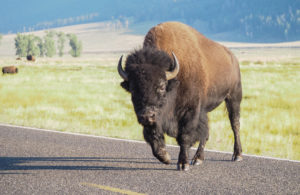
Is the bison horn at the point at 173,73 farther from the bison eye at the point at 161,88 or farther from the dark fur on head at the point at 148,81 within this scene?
the bison eye at the point at 161,88

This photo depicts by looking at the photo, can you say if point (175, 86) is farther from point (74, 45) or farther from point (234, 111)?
point (74, 45)

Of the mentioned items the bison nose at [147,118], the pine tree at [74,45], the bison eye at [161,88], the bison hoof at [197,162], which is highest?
the bison eye at [161,88]

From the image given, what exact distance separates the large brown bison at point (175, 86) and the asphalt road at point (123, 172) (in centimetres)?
39

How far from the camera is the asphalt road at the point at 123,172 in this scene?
5.12 meters

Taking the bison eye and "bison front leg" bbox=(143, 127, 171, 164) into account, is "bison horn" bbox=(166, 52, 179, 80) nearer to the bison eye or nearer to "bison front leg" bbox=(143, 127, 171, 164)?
the bison eye

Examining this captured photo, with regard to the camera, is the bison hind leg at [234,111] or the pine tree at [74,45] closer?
the bison hind leg at [234,111]

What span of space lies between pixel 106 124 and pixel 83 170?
672 centimetres

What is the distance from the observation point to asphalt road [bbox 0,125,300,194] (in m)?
5.12

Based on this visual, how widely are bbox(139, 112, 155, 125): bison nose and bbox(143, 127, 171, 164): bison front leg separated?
1.51 feet

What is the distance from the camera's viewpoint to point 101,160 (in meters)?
6.73

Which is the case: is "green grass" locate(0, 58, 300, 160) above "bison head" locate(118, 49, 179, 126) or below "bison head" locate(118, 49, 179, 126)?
below

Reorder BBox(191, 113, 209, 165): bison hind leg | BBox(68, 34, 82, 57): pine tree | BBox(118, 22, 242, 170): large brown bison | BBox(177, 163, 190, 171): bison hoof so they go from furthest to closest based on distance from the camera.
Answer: BBox(68, 34, 82, 57): pine tree, BBox(191, 113, 209, 165): bison hind leg, BBox(177, 163, 190, 171): bison hoof, BBox(118, 22, 242, 170): large brown bison

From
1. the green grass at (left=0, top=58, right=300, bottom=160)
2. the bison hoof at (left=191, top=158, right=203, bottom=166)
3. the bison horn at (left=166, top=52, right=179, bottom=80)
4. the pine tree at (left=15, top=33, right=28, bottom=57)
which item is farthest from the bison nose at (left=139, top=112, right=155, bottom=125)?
the pine tree at (left=15, top=33, right=28, bottom=57)

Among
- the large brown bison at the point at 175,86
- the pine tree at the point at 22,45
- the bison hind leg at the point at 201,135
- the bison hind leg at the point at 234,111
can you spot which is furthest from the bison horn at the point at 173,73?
the pine tree at the point at 22,45
